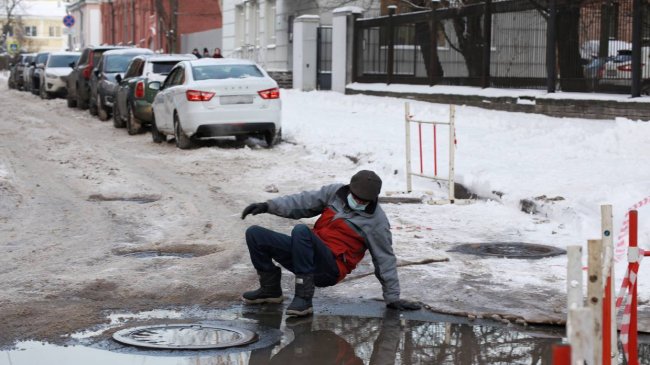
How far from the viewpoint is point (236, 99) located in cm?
1858

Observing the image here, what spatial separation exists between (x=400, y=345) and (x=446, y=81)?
1946 cm

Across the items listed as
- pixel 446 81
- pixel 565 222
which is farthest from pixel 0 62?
pixel 565 222

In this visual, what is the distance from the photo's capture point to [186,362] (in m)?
6.00

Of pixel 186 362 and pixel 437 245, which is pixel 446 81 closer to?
pixel 437 245

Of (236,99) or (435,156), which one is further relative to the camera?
(236,99)

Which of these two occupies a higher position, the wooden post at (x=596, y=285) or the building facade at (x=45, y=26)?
the building facade at (x=45, y=26)

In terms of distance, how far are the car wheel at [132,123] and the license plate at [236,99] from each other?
424cm

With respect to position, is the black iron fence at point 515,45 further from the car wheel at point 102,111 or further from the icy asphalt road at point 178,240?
the car wheel at point 102,111

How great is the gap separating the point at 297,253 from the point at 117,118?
Result: 17.5 meters

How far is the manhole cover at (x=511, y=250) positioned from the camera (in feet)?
30.5

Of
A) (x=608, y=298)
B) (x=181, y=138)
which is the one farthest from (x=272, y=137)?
(x=608, y=298)

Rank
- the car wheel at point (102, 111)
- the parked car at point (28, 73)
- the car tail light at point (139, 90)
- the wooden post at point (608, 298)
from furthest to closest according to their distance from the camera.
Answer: the parked car at point (28, 73) < the car wheel at point (102, 111) < the car tail light at point (139, 90) < the wooden post at point (608, 298)

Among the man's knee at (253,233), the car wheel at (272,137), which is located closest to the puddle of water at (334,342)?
the man's knee at (253,233)

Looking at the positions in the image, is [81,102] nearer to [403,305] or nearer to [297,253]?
[297,253]
